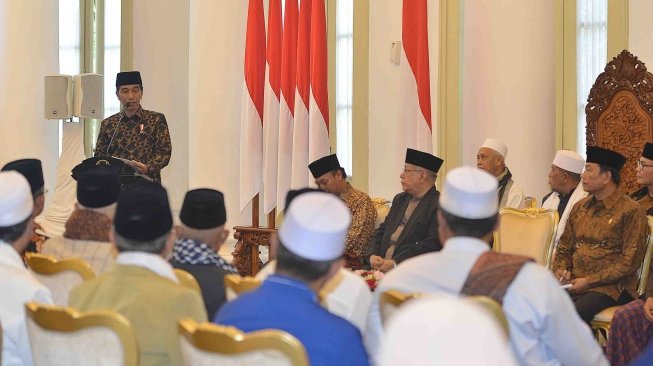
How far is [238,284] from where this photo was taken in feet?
10.2

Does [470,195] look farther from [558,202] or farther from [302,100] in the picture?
[302,100]

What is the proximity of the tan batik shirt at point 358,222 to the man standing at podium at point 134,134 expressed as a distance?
4.40ft

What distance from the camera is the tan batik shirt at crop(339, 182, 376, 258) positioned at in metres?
6.56

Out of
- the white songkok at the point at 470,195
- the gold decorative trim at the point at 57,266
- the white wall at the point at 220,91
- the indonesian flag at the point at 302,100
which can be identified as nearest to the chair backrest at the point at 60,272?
the gold decorative trim at the point at 57,266

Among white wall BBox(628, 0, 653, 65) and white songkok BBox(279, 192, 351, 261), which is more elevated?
white wall BBox(628, 0, 653, 65)

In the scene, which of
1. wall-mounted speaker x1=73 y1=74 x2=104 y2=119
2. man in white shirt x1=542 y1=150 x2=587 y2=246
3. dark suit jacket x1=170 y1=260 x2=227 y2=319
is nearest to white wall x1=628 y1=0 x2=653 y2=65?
man in white shirt x1=542 y1=150 x2=587 y2=246

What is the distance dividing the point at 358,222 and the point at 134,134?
1.72 m

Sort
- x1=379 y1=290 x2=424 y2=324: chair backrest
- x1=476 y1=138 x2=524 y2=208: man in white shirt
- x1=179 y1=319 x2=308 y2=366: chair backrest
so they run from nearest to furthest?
1. x1=179 y1=319 x2=308 y2=366: chair backrest
2. x1=379 y1=290 x2=424 y2=324: chair backrest
3. x1=476 y1=138 x2=524 y2=208: man in white shirt

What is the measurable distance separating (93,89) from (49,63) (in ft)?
2.81

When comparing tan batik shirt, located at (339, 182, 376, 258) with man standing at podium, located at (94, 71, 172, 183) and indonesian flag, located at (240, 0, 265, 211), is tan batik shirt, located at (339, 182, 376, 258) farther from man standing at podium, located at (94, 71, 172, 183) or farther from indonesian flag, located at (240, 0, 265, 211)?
indonesian flag, located at (240, 0, 265, 211)

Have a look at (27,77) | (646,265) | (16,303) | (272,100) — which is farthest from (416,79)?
(16,303)

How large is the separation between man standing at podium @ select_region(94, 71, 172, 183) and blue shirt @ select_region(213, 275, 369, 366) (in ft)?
15.9

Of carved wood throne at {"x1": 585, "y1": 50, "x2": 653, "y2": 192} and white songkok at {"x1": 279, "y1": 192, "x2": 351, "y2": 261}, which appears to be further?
carved wood throne at {"x1": 585, "y1": 50, "x2": 653, "y2": 192}

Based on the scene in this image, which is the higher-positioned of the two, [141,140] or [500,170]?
[141,140]
